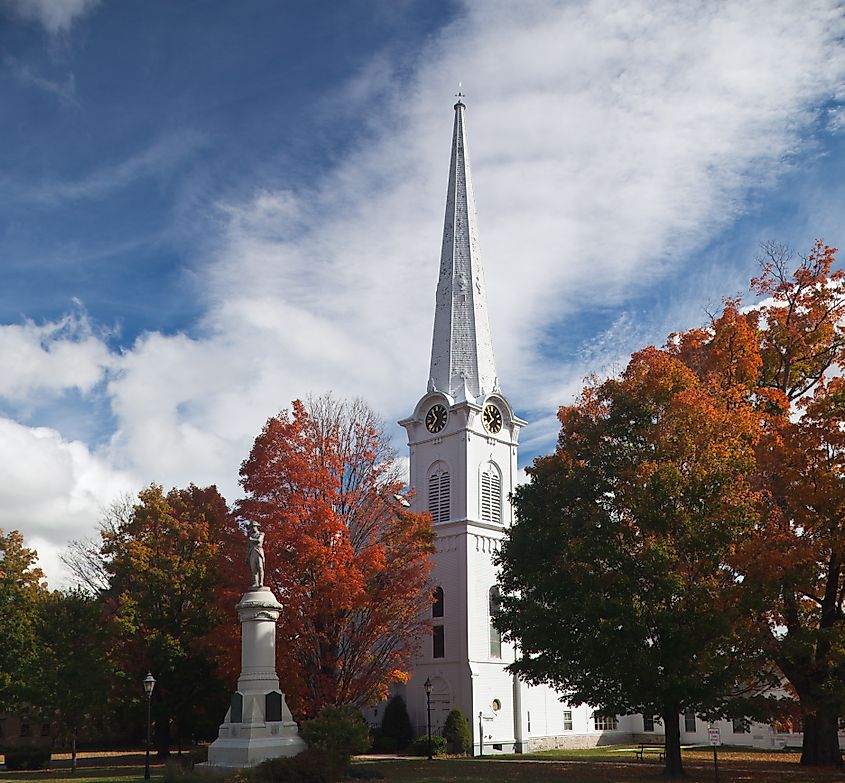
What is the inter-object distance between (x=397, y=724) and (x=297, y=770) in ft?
73.4

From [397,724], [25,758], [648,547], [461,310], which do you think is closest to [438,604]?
[397,724]

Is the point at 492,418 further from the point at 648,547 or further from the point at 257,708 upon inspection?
the point at 257,708

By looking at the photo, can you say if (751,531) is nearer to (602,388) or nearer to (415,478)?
(602,388)

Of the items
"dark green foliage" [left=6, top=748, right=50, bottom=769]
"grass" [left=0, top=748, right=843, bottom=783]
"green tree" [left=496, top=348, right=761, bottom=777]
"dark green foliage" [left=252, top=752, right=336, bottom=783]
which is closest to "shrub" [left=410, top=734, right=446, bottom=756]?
"grass" [left=0, top=748, right=843, bottom=783]

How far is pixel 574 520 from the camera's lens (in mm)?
25062

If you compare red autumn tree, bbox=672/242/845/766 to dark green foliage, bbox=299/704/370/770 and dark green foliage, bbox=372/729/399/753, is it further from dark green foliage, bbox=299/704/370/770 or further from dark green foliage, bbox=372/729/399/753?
dark green foliage, bbox=372/729/399/753

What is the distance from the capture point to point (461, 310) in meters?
48.2

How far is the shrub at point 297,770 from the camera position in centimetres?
1994

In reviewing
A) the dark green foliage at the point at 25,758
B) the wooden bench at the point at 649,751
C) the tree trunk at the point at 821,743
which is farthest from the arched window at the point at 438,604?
the tree trunk at the point at 821,743

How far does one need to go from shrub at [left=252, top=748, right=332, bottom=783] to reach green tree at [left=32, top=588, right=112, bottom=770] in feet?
46.2

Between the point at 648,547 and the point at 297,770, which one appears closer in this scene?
the point at 297,770

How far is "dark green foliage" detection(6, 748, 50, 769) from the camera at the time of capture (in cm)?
3081

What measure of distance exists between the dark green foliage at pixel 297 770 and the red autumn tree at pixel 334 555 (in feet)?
23.7

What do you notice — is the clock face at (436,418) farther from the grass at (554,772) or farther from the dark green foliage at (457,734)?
the grass at (554,772)
